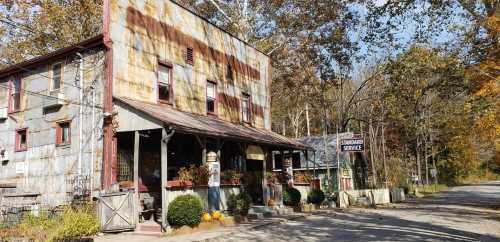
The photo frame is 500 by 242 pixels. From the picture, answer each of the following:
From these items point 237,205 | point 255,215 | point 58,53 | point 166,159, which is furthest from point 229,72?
point 166,159

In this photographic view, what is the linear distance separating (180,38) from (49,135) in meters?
6.78

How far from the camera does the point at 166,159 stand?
1512 cm

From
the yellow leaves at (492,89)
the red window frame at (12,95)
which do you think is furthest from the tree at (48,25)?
the yellow leaves at (492,89)

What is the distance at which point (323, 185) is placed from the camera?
34188mm

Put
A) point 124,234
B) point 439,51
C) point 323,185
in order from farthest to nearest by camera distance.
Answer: point 323,185, point 439,51, point 124,234

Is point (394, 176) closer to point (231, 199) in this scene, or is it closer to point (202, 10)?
point (202, 10)

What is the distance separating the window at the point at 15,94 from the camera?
A: 19938 millimetres

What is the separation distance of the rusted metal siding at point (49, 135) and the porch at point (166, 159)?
121cm

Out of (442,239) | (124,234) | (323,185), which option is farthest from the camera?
(323,185)

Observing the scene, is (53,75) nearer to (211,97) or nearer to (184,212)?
(211,97)

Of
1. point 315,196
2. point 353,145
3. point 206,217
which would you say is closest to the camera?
point 206,217

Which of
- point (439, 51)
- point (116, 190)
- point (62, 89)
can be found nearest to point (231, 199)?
point (116, 190)

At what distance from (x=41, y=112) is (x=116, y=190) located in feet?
19.2

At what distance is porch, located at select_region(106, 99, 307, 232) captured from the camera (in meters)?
15.1
